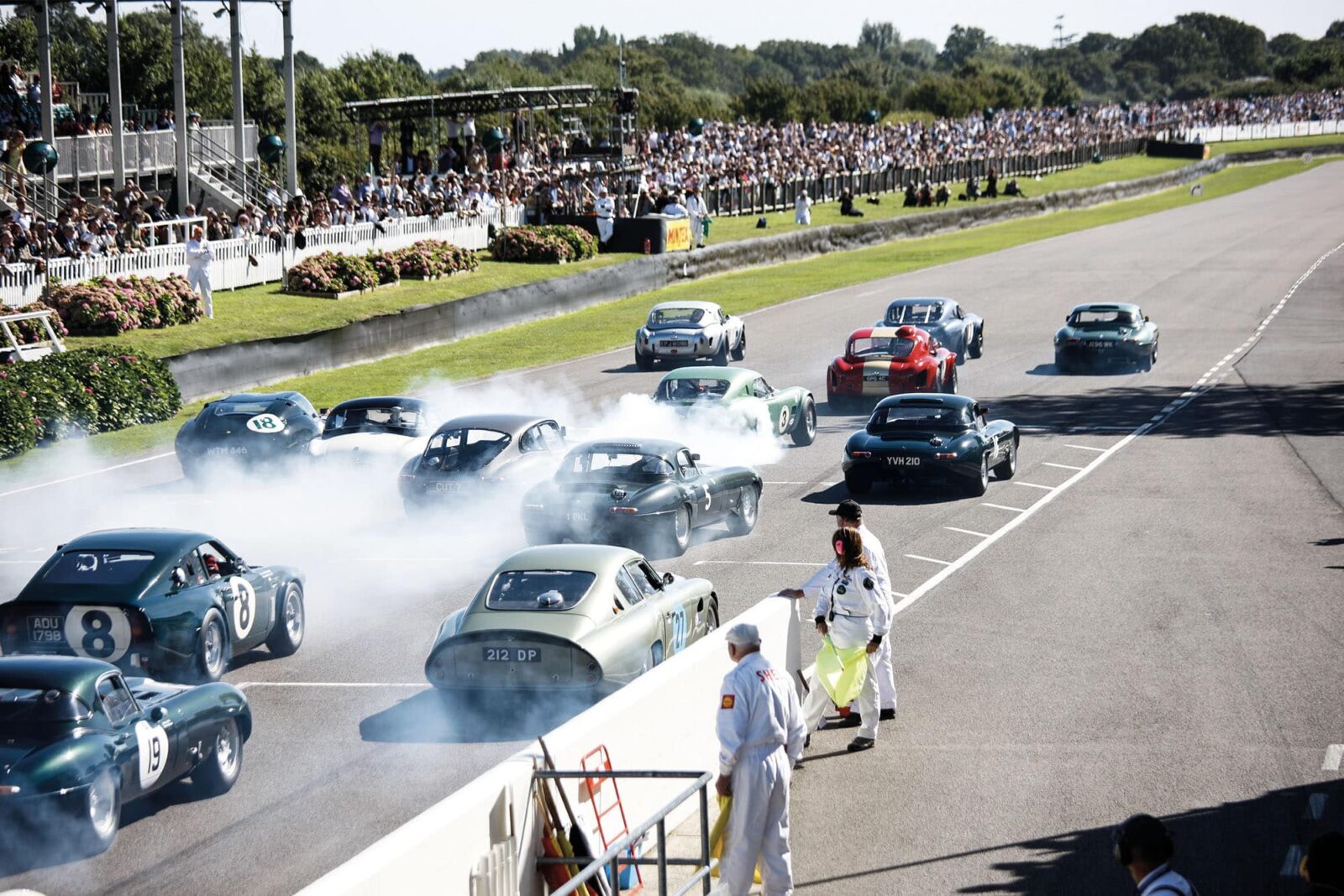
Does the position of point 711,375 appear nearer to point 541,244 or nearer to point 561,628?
point 561,628

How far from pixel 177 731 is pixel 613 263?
37.3 meters

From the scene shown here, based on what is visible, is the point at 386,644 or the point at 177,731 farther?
the point at 386,644

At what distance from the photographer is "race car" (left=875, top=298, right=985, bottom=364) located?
109 ft

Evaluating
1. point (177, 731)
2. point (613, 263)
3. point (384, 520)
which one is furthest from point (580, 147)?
point (177, 731)

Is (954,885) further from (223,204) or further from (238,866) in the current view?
(223,204)

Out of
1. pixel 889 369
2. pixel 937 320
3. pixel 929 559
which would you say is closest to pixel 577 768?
pixel 929 559

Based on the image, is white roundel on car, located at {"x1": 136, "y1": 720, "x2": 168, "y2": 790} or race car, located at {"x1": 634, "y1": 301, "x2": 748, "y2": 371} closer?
white roundel on car, located at {"x1": 136, "y1": 720, "x2": 168, "y2": 790}

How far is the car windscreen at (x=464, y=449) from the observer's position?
19.3m

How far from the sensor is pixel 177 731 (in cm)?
1011

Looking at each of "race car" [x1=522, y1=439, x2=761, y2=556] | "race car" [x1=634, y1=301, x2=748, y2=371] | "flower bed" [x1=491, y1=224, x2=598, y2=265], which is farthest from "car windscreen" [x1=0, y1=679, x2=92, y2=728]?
"flower bed" [x1=491, y1=224, x2=598, y2=265]

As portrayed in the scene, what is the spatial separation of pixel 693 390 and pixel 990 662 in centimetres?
1135

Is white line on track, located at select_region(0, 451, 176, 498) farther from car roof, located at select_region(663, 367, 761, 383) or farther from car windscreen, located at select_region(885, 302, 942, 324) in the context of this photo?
car windscreen, located at select_region(885, 302, 942, 324)

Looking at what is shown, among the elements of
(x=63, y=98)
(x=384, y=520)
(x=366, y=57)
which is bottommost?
(x=384, y=520)

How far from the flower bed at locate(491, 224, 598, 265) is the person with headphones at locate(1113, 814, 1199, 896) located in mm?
41978
